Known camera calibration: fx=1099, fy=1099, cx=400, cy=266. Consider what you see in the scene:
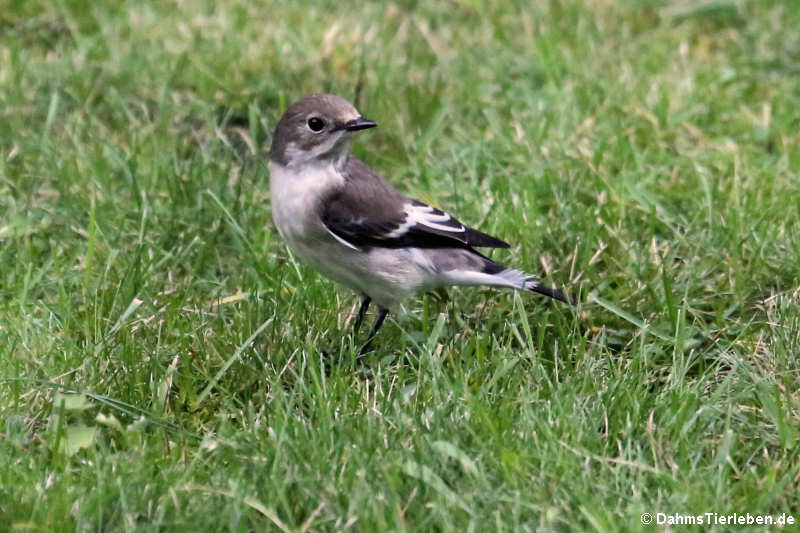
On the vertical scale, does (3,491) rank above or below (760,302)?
above

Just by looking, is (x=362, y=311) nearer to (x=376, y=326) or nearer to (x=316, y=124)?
(x=376, y=326)

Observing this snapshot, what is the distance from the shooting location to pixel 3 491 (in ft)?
11.7

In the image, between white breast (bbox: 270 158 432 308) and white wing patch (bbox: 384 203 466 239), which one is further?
white wing patch (bbox: 384 203 466 239)

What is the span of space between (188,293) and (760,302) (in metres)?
2.62

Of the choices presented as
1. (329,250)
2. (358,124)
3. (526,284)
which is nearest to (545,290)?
(526,284)

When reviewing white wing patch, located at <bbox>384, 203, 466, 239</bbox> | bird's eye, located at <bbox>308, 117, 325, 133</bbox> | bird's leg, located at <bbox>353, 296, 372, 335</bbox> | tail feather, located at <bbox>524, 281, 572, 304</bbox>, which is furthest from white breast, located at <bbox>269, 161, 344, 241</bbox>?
tail feather, located at <bbox>524, 281, 572, 304</bbox>

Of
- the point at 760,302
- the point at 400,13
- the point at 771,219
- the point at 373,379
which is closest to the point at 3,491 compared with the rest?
the point at 373,379

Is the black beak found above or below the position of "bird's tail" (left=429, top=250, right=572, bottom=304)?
above

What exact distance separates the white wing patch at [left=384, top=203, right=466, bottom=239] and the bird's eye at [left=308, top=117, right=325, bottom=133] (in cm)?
53

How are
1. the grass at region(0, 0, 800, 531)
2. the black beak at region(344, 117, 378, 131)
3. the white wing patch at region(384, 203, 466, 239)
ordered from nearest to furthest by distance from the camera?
the grass at region(0, 0, 800, 531)
the black beak at region(344, 117, 378, 131)
the white wing patch at region(384, 203, 466, 239)

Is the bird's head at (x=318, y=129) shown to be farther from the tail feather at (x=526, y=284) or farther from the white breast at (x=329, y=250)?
the tail feather at (x=526, y=284)

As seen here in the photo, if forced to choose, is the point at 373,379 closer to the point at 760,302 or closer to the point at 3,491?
the point at 3,491

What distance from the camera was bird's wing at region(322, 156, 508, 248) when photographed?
4812 millimetres

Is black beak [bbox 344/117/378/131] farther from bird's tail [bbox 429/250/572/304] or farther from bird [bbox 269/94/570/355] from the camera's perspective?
bird's tail [bbox 429/250/572/304]
